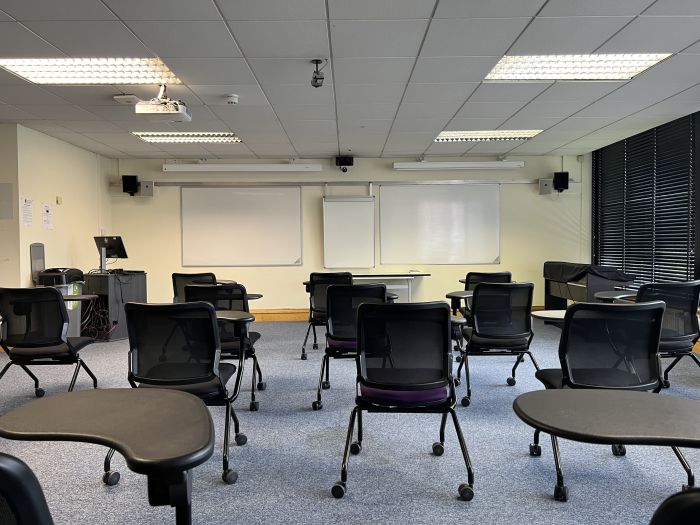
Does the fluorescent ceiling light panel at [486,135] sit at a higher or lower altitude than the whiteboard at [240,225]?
higher

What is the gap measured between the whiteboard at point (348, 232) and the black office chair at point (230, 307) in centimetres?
380

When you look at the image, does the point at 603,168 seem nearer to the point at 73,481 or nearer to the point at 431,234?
the point at 431,234

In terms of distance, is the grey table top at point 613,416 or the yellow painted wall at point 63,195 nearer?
the grey table top at point 613,416

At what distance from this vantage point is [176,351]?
230 cm

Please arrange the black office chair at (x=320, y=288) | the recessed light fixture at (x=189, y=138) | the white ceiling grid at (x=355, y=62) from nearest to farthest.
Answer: the white ceiling grid at (x=355, y=62) → the black office chair at (x=320, y=288) → the recessed light fixture at (x=189, y=138)

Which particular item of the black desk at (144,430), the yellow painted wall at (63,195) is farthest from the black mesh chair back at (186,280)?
the black desk at (144,430)

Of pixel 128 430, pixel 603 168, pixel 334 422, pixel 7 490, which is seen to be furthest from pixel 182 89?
pixel 603 168

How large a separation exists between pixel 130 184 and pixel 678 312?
7.52 meters

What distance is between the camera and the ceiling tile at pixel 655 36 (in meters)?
3.01

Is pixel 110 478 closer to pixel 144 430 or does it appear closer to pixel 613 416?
pixel 144 430

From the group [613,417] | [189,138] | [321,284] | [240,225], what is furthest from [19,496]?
[240,225]

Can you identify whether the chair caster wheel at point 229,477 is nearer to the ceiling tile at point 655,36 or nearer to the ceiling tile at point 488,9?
the ceiling tile at point 488,9

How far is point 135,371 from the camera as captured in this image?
231cm

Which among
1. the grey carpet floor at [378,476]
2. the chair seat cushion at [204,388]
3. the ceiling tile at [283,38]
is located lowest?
the grey carpet floor at [378,476]
